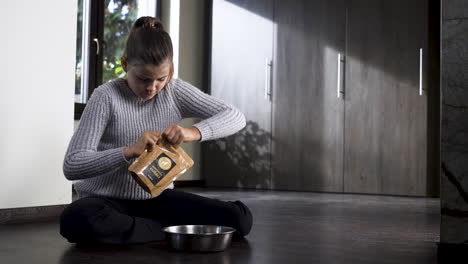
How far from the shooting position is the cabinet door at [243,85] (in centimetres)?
523

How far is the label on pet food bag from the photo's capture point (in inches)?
64.3

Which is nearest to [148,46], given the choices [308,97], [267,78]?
[308,97]

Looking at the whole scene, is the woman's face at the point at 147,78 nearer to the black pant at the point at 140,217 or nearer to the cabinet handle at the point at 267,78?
the black pant at the point at 140,217

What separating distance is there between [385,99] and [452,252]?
9.83 feet

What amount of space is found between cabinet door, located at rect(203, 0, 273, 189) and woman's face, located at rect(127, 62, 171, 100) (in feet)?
11.0

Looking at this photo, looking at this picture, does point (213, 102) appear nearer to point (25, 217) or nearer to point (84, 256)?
point (84, 256)

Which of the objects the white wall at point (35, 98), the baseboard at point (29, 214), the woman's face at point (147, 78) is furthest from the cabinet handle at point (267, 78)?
the woman's face at point (147, 78)

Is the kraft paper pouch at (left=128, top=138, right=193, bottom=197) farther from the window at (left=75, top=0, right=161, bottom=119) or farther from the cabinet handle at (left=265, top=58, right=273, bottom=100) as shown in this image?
the cabinet handle at (left=265, top=58, right=273, bottom=100)

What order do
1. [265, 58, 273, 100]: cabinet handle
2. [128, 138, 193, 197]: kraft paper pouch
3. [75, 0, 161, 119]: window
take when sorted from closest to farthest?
[128, 138, 193, 197]: kraft paper pouch
[75, 0, 161, 119]: window
[265, 58, 273, 100]: cabinet handle

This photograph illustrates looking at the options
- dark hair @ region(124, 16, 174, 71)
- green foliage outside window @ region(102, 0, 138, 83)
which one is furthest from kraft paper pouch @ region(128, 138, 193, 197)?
green foliage outside window @ region(102, 0, 138, 83)

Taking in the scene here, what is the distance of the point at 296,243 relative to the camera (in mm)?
1997

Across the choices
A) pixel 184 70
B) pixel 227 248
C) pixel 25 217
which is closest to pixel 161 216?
pixel 227 248

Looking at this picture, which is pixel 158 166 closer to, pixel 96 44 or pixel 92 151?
pixel 92 151

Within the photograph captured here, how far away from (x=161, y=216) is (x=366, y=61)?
124 inches
